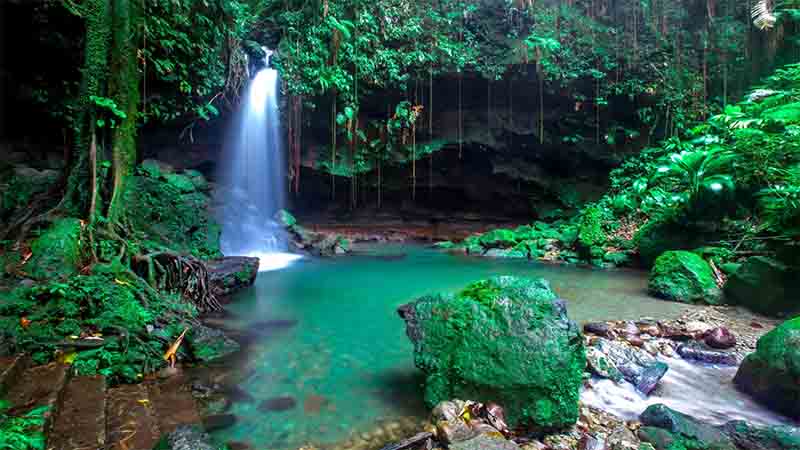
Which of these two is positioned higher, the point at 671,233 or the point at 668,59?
the point at 668,59

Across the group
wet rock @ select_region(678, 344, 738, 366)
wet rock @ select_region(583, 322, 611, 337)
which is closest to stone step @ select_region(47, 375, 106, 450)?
wet rock @ select_region(583, 322, 611, 337)

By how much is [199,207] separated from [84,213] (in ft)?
11.8

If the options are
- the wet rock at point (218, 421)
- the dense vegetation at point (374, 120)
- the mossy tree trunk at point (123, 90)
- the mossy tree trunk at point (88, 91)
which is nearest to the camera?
the wet rock at point (218, 421)

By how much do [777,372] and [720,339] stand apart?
1181mm

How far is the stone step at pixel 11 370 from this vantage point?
2.53 m

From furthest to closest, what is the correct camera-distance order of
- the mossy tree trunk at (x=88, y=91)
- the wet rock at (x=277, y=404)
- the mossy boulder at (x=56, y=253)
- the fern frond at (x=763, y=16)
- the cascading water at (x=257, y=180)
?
1. the cascading water at (x=257, y=180)
2. the fern frond at (x=763, y=16)
3. the mossy tree trunk at (x=88, y=91)
4. the mossy boulder at (x=56, y=253)
5. the wet rock at (x=277, y=404)

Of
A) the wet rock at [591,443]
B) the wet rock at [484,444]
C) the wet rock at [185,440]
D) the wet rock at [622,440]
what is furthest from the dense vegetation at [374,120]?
the wet rock at [622,440]

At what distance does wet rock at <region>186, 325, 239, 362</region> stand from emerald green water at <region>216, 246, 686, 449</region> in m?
0.26

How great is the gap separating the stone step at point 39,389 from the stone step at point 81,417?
8cm

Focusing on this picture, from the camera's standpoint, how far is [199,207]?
28.9 feet

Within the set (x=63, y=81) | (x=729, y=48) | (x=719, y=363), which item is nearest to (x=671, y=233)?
(x=719, y=363)

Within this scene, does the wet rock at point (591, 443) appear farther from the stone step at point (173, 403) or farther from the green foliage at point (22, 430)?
the green foliage at point (22, 430)

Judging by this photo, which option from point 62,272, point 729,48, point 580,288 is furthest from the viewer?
point 729,48

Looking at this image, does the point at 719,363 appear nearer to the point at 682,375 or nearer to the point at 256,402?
the point at 682,375
